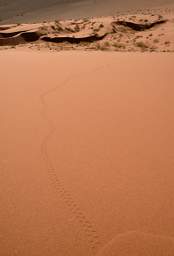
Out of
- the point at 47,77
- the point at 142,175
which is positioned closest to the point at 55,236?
the point at 142,175

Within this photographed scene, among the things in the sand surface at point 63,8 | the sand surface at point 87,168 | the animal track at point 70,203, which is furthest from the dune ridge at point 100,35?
the sand surface at point 63,8

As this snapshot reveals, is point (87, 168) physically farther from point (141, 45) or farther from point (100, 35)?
point (100, 35)

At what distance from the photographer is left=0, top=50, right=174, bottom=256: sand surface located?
80.1 inches

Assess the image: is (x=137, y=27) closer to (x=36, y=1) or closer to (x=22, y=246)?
(x=22, y=246)

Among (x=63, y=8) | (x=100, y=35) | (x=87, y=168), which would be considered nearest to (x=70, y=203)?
(x=87, y=168)

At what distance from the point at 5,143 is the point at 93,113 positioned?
1161 millimetres

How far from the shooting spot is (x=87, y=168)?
2.71 meters

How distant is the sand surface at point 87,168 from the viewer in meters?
2.03

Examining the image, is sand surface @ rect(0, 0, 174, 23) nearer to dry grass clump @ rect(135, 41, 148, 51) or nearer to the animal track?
dry grass clump @ rect(135, 41, 148, 51)

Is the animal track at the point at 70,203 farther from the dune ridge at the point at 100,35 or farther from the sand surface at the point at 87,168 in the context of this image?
the dune ridge at the point at 100,35

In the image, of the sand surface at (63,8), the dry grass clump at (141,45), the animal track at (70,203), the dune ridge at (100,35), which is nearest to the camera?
the animal track at (70,203)

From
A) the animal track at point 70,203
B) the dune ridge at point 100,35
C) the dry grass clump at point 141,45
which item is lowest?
the dry grass clump at point 141,45

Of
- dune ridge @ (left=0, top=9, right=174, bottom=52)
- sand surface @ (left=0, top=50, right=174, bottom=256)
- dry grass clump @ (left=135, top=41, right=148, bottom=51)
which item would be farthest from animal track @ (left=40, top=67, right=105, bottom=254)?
dry grass clump @ (left=135, top=41, right=148, bottom=51)

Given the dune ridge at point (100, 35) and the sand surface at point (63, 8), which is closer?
the dune ridge at point (100, 35)
